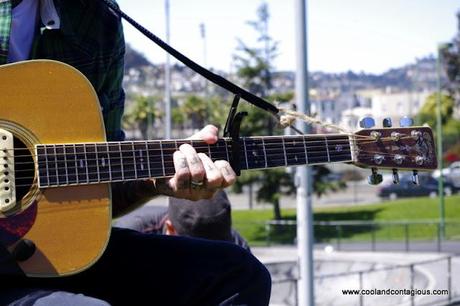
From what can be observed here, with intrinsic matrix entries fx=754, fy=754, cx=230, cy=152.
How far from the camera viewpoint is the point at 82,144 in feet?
6.54

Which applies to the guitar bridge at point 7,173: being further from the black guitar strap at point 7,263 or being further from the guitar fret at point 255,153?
the guitar fret at point 255,153

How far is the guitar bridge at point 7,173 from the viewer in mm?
1893

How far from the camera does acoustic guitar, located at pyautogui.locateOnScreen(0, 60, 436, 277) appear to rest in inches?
74.7

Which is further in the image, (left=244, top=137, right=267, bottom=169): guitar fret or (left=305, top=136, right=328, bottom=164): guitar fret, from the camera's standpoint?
(left=305, top=136, right=328, bottom=164): guitar fret

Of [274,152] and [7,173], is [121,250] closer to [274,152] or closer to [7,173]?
[7,173]

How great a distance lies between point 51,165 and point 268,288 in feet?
2.22

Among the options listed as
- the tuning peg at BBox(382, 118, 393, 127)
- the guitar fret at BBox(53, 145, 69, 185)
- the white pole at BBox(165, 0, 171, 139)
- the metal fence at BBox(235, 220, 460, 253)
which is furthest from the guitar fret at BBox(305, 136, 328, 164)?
the metal fence at BBox(235, 220, 460, 253)

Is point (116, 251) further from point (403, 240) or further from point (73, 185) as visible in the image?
point (403, 240)

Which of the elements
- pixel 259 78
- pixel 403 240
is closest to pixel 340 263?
pixel 403 240

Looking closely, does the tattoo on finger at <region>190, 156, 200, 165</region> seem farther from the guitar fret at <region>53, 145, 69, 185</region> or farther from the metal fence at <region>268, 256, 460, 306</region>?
the metal fence at <region>268, 256, 460, 306</region>

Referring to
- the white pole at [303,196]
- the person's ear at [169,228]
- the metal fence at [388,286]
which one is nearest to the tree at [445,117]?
the metal fence at [388,286]

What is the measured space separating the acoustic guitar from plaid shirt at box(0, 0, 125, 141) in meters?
0.21

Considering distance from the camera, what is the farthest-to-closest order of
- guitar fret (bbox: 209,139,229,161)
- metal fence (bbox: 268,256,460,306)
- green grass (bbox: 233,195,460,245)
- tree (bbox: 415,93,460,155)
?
tree (bbox: 415,93,460,155) → green grass (bbox: 233,195,460,245) → metal fence (bbox: 268,256,460,306) → guitar fret (bbox: 209,139,229,161)

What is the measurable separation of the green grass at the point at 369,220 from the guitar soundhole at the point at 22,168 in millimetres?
22663
